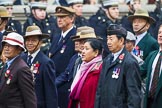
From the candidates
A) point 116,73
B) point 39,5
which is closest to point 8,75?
point 116,73

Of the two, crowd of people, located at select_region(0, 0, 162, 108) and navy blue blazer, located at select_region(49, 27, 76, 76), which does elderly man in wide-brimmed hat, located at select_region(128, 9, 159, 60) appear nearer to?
crowd of people, located at select_region(0, 0, 162, 108)

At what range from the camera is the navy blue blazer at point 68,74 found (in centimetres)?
1247

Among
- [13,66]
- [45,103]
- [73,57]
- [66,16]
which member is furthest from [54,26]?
[13,66]

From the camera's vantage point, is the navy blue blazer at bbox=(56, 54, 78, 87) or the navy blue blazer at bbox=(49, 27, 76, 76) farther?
the navy blue blazer at bbox=(49, 27, 76, 76)

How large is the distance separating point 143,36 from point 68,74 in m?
1.47

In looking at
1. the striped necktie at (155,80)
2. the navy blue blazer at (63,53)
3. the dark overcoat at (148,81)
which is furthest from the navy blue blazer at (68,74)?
the striped necktie at (155,80)

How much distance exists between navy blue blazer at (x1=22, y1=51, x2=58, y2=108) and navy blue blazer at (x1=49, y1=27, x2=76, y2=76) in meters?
2.03

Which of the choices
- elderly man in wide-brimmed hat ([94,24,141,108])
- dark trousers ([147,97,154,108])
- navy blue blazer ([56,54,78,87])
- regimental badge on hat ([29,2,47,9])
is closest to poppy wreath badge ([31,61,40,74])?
navy blue blazer ([56,54,78,87])

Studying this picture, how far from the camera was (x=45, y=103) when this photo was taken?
11.3 meters

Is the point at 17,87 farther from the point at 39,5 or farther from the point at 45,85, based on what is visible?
the point at 39,5

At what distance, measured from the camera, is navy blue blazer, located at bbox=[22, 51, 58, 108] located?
11289 mm

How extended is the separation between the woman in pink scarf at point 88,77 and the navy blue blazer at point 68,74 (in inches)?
48.0

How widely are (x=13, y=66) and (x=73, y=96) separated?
157 cm

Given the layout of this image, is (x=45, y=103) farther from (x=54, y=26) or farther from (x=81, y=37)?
(x=54, y=26)
